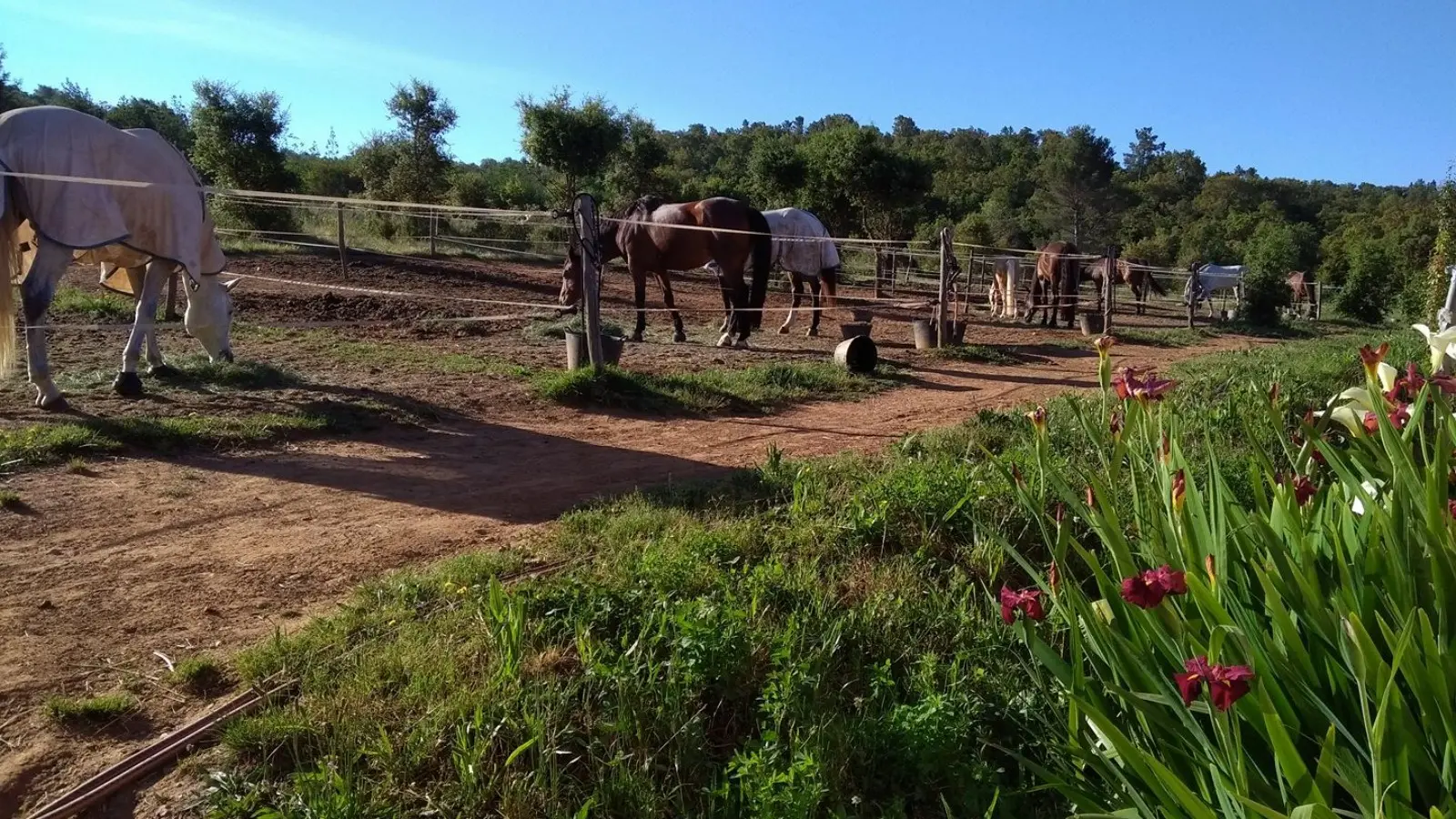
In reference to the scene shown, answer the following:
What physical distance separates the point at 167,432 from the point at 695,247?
6743mm

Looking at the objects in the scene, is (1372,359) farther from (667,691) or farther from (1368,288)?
(1368,288)

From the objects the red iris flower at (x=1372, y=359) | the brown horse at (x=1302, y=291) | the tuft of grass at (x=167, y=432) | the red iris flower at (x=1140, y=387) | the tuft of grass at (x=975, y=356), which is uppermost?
the brown horse at (x=1302, y=291)

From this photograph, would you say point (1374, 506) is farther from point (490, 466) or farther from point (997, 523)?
point (490, 466)

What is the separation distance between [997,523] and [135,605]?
3.05m

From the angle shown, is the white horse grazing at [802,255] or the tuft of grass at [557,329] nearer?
the tuft of grass at [557,329]

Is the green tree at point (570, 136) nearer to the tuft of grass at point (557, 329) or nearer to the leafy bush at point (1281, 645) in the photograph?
the tuft of grass at point (557, 329)

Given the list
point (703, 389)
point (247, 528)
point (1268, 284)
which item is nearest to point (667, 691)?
point (247, 528)

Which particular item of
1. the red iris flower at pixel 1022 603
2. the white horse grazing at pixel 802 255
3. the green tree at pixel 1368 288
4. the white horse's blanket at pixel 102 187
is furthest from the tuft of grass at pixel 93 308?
the green tree at pixel 1368 288

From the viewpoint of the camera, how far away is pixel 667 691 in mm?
2256

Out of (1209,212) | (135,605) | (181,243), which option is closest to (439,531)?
(135,605)

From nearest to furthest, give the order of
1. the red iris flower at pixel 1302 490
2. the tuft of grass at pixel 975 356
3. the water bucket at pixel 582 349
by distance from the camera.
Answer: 1. the red iris flower at pixel 1302 490
2. the water bucket at pixel 582 349
3. the tuft of grass at pixel 975 356

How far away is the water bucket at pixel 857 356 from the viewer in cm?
866

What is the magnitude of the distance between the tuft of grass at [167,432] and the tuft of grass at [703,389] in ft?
5.00

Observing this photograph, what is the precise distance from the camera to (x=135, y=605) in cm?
292
